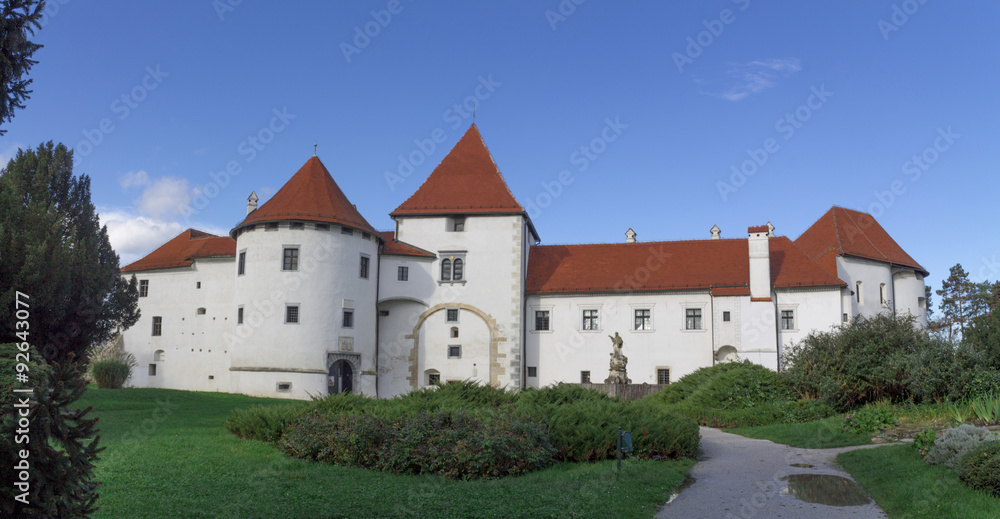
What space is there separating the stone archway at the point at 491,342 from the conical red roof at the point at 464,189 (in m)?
4.77

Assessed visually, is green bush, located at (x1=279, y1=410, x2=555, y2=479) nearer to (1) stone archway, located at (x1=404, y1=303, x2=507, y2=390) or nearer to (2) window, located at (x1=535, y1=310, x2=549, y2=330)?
(1) stone archway, located at (x1=404, y1=303, x2=507, y2=390)

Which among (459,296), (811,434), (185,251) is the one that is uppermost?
(185,251)

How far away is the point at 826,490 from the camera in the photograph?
10578 millimetres

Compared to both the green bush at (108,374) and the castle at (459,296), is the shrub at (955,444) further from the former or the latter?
the green bush at (108,374)

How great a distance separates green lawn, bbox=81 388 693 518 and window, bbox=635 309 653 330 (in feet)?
71.9

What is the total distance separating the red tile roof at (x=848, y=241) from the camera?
36.2 m

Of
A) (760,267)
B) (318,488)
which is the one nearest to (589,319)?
(760,267)

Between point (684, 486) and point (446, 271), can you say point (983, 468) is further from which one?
point (446, 271)

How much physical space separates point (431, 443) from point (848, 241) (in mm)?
32073

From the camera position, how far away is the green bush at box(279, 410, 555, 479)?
11.2 metres

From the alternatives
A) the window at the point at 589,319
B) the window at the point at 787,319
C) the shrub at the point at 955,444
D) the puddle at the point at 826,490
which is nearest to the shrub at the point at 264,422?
the puddle at the point at 826,490

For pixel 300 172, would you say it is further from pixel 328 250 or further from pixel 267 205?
pixel 328 250

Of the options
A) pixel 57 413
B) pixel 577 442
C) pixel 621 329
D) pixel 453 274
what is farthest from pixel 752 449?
pixel 453 274

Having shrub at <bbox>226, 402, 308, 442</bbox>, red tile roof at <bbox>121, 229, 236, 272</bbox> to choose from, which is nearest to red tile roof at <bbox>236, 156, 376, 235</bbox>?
red tile roof at <bbox>121, 229, 236, 272</bbox>
